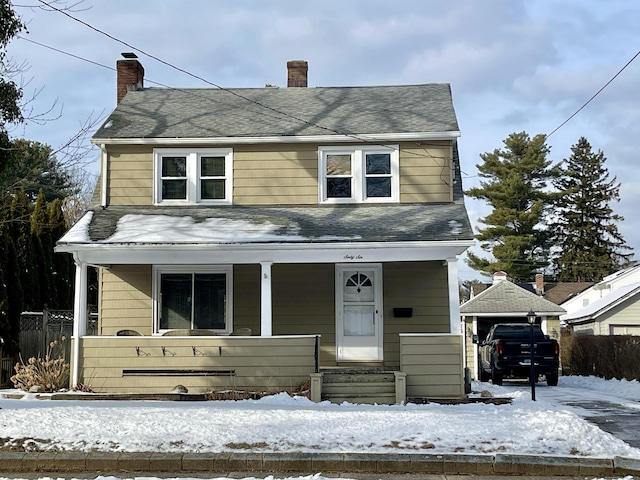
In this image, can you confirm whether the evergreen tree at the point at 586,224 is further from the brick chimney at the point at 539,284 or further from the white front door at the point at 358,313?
the white front door at the point at 358,313

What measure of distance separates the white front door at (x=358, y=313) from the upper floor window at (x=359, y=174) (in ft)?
5.64

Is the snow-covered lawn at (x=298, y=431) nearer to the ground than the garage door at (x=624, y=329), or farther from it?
nearer to the ground

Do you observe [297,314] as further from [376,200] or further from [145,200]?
[145,200]

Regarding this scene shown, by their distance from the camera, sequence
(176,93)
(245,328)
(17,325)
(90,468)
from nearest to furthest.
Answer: (90,468)
(245,328)
(17,325)
(176,93)

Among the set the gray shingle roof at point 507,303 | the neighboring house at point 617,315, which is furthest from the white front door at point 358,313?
the gray shingle roof at point 507,303

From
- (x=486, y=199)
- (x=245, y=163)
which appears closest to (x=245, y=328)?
(x=245, y=163)

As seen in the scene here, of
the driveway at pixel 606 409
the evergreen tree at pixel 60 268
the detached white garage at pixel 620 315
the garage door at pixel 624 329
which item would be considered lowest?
the driveway at pixel 606 409

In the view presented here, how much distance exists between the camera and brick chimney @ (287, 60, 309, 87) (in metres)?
21.9

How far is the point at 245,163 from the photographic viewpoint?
1794cm

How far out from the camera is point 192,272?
56.9 feet

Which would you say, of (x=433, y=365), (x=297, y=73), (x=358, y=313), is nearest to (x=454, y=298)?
(x=433, y=365)

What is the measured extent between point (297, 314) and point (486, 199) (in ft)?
134

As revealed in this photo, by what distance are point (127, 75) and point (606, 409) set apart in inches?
578

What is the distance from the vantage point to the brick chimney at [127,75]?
20875 millimetres
